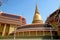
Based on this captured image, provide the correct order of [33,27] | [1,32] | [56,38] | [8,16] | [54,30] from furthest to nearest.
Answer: [8,16] → [1,32] → [33,27] → [54,30] → [56,38]

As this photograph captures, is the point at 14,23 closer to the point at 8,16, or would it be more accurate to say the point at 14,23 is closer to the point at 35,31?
the point at 8,16

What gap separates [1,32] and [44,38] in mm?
12621

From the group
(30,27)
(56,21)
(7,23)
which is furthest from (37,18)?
(7,23)

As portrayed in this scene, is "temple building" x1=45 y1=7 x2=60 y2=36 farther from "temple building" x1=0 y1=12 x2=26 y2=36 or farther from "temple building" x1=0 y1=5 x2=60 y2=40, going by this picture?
"temple building" x1=0 y1=12 x2=26 y2=36

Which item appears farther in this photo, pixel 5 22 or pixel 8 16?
pixel 8 16

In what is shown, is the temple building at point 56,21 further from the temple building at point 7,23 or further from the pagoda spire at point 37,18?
the temple building at point 7,23

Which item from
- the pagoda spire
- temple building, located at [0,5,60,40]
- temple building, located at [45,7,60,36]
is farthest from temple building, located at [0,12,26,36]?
temple building, located at [45,7,60,36]

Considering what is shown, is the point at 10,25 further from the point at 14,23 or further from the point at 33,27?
the point at 33,27

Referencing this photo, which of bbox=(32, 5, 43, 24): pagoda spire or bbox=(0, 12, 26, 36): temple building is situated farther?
bbox=(0, 12, 26, 36): temple building

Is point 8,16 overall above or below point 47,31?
above

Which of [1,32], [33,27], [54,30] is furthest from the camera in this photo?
[1,32]

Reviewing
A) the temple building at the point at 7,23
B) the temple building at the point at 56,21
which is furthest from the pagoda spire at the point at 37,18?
the temple building at the point at 7,23

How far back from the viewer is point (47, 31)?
70.7 ft

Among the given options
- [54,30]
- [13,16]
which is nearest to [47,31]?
[54,30]
